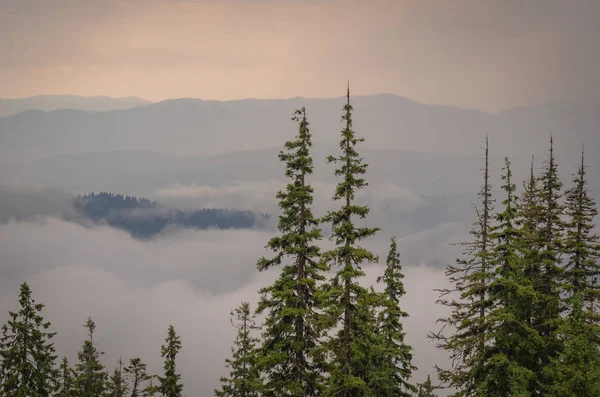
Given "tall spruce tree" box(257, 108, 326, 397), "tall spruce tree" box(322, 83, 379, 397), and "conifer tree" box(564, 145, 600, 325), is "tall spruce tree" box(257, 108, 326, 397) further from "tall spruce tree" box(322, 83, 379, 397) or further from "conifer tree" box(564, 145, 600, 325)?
"conifer tree" box(564, 145, 600, 325)

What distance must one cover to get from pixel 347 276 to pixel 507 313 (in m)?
8.42

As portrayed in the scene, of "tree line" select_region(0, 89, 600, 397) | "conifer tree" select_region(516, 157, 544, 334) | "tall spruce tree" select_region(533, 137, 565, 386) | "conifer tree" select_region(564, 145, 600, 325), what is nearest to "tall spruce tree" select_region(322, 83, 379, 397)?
"tree line" select_region(0, 89, 600, 397)

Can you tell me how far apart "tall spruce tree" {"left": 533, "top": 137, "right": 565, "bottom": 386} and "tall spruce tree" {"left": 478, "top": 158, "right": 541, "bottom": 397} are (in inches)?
60.4

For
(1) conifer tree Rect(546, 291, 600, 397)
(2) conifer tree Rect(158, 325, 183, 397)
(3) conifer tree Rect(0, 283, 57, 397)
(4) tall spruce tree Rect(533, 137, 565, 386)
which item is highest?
(4) tall spruce tree Rect(533, 137, 565, 386)

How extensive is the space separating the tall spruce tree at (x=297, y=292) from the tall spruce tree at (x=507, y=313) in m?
8.77

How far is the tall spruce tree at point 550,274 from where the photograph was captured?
83.8ft

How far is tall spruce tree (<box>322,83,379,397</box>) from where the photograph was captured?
2091 centimetres

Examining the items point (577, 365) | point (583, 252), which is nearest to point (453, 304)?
point (577, 365)

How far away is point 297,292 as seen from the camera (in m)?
24.2

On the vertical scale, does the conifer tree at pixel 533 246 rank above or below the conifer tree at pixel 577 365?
above

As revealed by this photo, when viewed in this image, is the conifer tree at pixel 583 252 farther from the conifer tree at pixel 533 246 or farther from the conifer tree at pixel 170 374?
the conifer tree at pixel 170 374

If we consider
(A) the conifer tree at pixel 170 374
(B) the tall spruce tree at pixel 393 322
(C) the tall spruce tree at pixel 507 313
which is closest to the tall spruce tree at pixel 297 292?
(B) the tall spruce tree at pixel 393 322

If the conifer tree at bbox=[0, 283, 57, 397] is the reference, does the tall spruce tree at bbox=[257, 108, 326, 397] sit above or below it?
above

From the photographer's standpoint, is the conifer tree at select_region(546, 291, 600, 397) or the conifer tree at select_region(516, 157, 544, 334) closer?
the conifer tree at select_region(546, 291, 600, 397)
